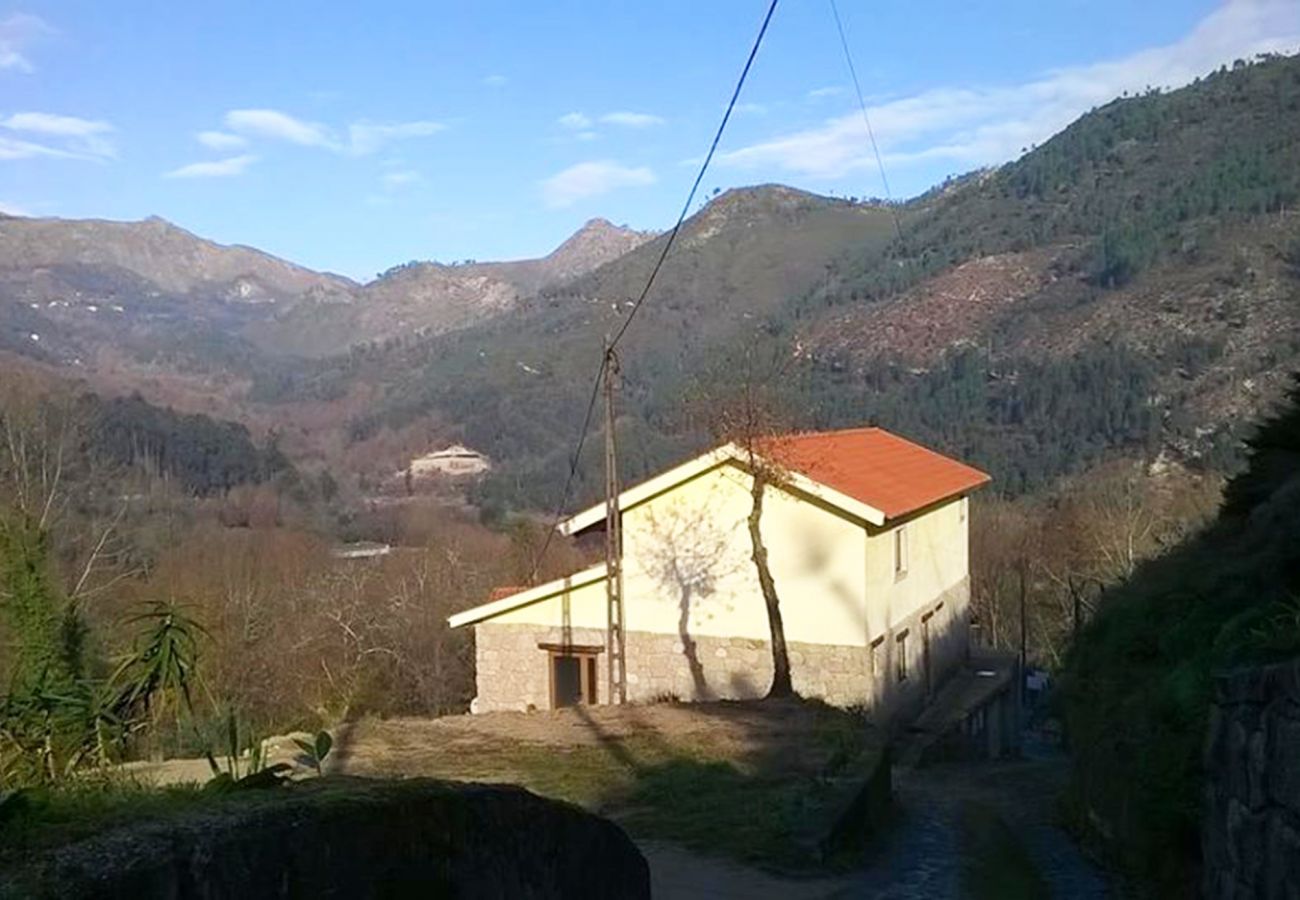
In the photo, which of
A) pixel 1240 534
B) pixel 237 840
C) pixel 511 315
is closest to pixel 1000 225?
pixel 511 315

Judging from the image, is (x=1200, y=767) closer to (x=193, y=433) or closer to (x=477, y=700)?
(x=477, y=700)

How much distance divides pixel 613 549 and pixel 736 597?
233 cm

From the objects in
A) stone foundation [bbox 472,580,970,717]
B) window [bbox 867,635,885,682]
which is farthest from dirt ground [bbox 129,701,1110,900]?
stone foundation [bbox 472,580,970,717]

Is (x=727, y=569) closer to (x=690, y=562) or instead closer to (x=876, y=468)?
(x=690, y=562)

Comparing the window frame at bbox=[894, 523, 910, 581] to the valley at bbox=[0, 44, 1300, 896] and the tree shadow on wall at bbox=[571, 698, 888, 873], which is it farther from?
the tree shadow on wall at bbox=[571, 698, 888, 873]

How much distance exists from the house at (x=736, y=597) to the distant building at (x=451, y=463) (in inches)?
2571

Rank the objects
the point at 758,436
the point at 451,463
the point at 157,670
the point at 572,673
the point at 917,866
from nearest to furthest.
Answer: the point at 157,670 → the point at 917,866 → the point at 758,436 → the point at 572,673 → the point at 451,463

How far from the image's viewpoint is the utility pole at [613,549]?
18859mm

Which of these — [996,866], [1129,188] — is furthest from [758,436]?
[1129,188]

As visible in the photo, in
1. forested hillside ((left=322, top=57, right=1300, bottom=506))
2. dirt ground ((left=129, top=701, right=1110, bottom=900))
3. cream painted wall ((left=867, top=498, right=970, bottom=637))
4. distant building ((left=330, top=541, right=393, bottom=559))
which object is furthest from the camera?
forested hillside ((left=322, top=57, right=1300, bottom=506))

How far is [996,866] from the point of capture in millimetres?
10164

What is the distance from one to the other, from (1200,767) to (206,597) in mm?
34032

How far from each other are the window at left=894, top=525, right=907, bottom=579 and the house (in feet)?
0.12

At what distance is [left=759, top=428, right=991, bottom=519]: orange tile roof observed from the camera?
20375mm
